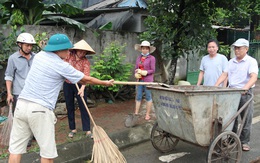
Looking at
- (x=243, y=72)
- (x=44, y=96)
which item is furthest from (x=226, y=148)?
(x=44, y=96)

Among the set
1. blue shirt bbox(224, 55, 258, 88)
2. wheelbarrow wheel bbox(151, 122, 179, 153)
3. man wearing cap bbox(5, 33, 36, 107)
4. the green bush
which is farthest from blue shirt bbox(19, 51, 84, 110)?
the green bush

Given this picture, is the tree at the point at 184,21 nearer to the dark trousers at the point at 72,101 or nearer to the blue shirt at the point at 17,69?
the dark trousers at the point at 72,101

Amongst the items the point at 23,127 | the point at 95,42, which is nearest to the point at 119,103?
the point at 95,42

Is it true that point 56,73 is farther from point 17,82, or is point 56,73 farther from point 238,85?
point 238,85

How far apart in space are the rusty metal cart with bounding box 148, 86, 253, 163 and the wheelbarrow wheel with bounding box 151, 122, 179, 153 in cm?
35

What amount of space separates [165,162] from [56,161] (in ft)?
5.08

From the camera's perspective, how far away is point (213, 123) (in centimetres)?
325

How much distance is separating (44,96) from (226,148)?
92.6 inches

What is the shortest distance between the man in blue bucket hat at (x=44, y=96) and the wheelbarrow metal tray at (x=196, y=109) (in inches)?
47.8

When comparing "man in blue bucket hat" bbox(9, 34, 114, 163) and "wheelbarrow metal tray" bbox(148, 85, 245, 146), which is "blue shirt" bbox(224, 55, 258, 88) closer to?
"wheelbarrow metal tray" bbox(148, 85, 245, 146)

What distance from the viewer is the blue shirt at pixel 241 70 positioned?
384 centimetres

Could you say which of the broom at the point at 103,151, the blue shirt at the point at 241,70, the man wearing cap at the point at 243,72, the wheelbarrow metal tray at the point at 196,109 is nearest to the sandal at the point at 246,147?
the man wearing cap at the point at 243,72

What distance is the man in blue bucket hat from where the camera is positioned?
2689 mm

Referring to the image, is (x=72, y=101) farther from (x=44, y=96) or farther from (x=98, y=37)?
(x=98, y=37)
